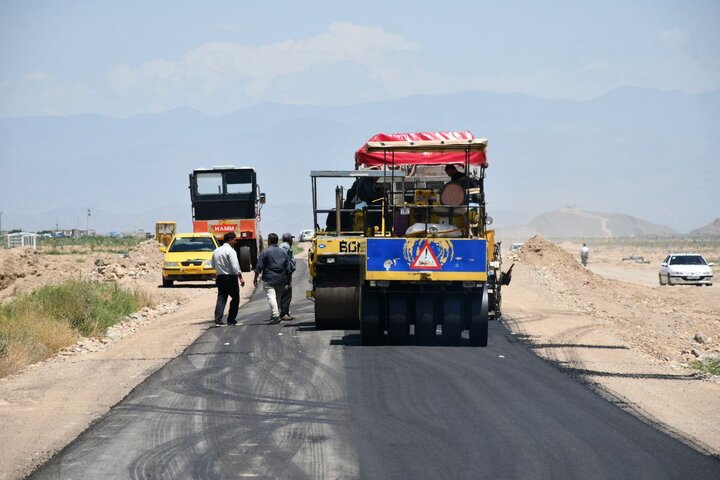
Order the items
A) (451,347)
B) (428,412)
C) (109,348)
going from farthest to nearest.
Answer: (109,348)
(451,347)
(428,412)

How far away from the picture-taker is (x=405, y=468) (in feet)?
29.7

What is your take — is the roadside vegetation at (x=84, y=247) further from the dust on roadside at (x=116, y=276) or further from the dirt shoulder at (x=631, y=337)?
the dirt shoulder at (x=631, y=337)

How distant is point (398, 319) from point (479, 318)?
4.20ft

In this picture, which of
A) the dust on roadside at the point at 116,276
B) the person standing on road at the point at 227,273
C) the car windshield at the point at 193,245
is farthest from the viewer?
the car windshield at the point at 193,245

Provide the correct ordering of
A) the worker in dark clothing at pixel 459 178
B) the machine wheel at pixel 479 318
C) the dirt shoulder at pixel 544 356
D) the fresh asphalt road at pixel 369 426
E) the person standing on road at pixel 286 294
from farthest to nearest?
the person standing on road at pixel 286 294 → the worker in dark clothing at pixel 459 178 → the machine wheel at pixel 479 318 → the dirt shoulder at pixel 544 356 → the fresh asphalt road at pixel 369 426

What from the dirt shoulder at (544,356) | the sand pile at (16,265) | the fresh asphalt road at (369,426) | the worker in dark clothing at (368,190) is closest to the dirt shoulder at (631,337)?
the dirt shoulder at (544,356)

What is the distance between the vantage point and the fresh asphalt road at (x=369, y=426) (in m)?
9.12

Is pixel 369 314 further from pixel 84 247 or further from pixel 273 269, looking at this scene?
pixel 84 247

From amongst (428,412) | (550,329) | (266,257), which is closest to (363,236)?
(266,257)

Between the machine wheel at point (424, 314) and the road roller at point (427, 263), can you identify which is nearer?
the road roller at point (427, 263)

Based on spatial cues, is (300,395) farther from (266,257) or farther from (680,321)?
(680,321)

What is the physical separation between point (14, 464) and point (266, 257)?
1178 centimetres

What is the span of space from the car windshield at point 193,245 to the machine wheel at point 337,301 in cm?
1821

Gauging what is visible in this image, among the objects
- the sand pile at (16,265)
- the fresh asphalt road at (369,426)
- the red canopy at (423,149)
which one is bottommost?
the fresh asphalt road at (369,426)
